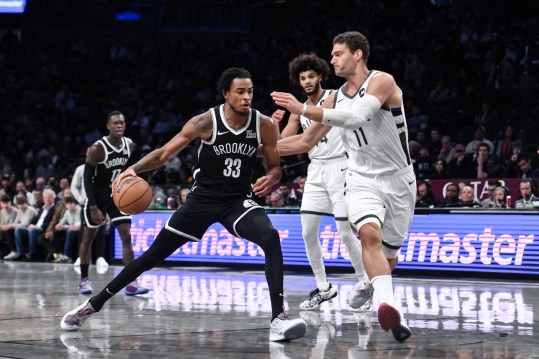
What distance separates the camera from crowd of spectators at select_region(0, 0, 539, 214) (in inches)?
753

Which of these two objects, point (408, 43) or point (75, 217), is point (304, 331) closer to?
point (75, 217)

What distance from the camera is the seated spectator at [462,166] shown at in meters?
16.2

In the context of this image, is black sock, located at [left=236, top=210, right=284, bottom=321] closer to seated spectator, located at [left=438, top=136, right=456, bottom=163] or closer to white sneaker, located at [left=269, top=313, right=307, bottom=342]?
white sneaker, located at [left=269, top=313, right=307, bottom=342]

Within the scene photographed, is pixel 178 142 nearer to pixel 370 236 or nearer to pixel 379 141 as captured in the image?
pixel 379 141

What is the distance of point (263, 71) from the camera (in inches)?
1023

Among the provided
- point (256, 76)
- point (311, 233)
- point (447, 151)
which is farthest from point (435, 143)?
point (311, 233)

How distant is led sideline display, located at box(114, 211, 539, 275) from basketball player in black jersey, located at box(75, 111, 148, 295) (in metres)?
4.23

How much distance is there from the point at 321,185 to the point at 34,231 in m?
11.6

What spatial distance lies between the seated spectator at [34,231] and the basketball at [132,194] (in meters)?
12.4

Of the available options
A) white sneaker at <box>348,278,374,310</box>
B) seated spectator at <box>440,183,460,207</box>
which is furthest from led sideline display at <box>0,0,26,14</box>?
white sneaker at <box>348,278,374,310</box>

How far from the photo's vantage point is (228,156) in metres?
7.58

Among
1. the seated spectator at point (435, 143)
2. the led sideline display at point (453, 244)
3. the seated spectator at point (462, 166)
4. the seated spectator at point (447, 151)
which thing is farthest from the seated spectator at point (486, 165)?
the led sideline display at point (453, 244)

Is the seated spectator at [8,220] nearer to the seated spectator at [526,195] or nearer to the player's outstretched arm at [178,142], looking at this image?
the seated spectator at [526,195]

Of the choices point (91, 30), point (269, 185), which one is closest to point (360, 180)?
point (269, 185)
